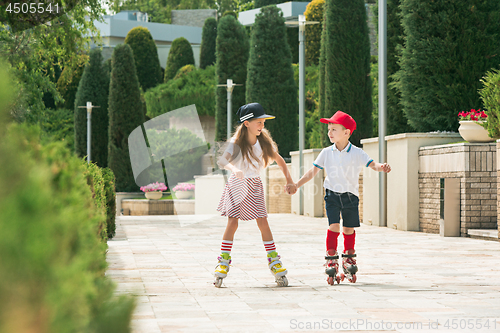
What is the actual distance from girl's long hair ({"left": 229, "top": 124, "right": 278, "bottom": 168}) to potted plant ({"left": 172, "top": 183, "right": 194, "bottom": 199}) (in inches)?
1045

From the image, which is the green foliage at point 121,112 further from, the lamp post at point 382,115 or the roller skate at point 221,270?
the roller skate at point 221,270

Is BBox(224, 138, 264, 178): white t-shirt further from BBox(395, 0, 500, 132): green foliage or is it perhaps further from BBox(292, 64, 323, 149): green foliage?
BBox(292, 64, 323, 149): green foliage

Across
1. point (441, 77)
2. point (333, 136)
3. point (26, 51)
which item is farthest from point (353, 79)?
point (333, 136)

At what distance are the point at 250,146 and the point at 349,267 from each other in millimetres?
1429

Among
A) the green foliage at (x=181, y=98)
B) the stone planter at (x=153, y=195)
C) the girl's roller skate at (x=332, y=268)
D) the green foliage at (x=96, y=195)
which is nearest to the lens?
the green foliage at (x=96, y=195)

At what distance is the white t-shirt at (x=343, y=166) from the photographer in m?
5.27

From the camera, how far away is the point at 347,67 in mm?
21328

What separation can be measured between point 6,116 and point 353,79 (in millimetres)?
21087

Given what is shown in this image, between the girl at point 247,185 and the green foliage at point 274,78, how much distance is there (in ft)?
77.8

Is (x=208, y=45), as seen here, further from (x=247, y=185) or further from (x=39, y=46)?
(x=247, y=185)

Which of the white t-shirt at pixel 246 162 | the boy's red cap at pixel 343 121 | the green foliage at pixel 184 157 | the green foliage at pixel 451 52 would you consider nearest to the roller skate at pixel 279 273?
the white t-shirt at pixel 246 162

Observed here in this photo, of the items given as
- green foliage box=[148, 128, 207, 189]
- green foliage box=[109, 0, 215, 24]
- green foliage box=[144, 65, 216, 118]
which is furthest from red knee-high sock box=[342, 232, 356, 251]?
green foliage box=[109, 0, 215, 24]

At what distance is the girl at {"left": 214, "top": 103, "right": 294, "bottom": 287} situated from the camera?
514 cm

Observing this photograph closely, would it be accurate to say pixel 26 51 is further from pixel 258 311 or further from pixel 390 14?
pixel 390 14
